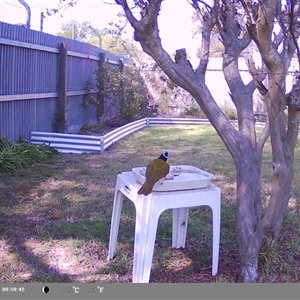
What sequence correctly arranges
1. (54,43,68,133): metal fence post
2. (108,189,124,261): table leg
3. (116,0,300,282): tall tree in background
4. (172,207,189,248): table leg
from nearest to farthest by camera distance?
1. (116,0,300,282): tall tree in background
2. (108,189,124,261): table leg
3. (172,207,189,248): table leg
4. (54,43,68,133): metal fence post

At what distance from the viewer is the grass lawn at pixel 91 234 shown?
3688mm

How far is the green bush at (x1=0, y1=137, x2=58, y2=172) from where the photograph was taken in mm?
7170

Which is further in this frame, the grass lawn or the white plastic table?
the grass lawn

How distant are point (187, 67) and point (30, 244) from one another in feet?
6.40

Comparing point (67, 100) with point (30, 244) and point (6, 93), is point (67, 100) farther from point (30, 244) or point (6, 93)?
point (30, 244)

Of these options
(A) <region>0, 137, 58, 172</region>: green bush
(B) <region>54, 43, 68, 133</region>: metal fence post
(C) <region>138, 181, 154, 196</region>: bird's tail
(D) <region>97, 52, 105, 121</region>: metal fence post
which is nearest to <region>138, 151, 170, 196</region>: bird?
(C) <region>138, 181, 154, 196</region>: bird's tail

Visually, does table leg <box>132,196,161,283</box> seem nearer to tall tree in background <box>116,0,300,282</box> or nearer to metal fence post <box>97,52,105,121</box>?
tall tree in background <box>116,0,300,282</box>

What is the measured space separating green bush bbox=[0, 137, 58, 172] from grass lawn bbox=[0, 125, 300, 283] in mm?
210

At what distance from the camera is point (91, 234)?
4.57m

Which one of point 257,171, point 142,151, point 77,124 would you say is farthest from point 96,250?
point 77,124

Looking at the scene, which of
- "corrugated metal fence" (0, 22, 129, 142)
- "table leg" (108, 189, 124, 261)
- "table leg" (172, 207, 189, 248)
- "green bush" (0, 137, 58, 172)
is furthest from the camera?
"corrugated metal fence" (0, 22, 129, 142)

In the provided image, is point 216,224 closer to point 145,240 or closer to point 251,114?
point 145,240

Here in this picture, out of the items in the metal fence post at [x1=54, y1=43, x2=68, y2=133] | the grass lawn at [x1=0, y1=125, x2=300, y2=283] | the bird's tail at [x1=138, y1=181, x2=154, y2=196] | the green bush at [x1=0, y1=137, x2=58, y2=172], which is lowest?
the grass lawn at [x1=0, y1=125, x2=300, y2=283]

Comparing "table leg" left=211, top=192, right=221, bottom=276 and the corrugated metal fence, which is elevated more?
the corrugated metal fence
